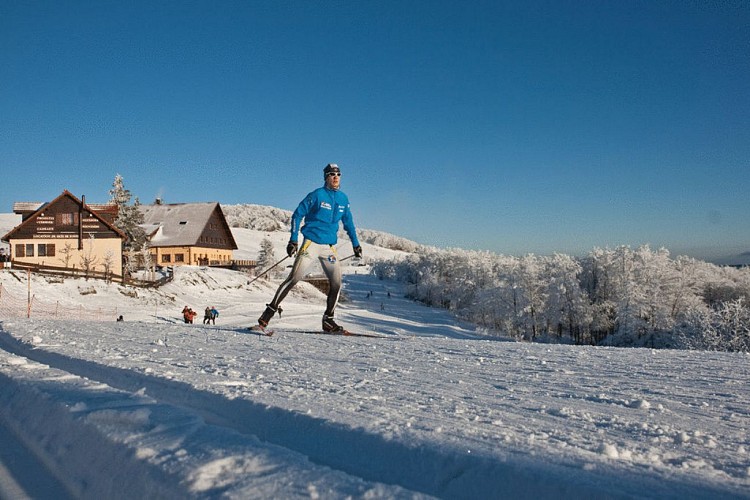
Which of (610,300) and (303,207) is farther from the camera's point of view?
(610,300)

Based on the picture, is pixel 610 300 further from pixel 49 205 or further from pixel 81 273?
pixel 49 205

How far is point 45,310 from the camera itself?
26.0m

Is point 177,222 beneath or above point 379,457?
above

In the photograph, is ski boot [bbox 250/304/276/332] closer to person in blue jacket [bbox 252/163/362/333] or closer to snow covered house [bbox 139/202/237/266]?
person in blue jacket [bbox 252/163/362/333]

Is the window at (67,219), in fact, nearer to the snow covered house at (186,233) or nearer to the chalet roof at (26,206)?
the chalet roof at (26,206)

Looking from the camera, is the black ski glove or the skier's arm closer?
the black ski glove

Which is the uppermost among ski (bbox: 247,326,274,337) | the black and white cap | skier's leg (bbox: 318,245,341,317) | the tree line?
the black and white cap

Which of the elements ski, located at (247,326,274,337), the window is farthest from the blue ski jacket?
the window

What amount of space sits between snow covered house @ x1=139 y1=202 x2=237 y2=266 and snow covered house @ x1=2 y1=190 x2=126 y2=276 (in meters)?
15.2

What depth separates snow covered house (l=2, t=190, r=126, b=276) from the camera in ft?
126

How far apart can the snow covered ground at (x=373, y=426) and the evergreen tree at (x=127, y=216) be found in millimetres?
44137

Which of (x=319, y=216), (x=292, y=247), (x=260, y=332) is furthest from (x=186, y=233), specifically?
(x=292, y=247)

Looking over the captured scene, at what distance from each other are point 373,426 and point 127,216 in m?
49.1

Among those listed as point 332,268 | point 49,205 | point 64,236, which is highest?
point 49,205
